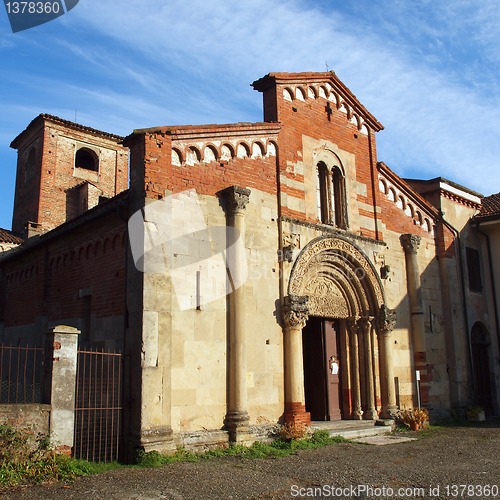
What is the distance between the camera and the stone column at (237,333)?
9812 mm

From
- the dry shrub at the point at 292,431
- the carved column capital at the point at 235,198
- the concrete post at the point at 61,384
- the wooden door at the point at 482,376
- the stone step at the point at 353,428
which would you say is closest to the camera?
the concrete post at the point at 61,384

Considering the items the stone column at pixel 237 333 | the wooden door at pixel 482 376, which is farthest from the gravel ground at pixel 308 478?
the wooden door at pixel 482 376

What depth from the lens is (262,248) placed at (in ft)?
36.9

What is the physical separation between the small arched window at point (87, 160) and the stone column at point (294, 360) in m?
20.4

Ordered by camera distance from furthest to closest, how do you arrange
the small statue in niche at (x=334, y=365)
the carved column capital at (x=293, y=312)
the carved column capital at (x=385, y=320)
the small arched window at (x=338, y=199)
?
the small arched window at (x=338, y=199), the carved column capital at (x=385, y=320), the small statue in niche at (x=334, y=365), the carved column capital at (x=293, y=312)

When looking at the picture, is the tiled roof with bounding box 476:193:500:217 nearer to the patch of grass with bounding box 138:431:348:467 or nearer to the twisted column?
the patch of grass with bounding box 138:431:348:467

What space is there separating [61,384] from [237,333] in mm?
3454

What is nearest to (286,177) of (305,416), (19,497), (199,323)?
(199,323)

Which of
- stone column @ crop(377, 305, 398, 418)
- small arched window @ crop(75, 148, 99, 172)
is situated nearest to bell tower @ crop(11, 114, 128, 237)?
small arched window @ crop(75, 148, 99, 172)

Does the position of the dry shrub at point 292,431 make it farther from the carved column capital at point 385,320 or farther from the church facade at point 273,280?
the carved column capital at point 385,320

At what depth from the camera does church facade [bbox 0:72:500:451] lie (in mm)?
9523

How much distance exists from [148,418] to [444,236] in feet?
37.4

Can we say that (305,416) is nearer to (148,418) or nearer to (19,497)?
(148,418)

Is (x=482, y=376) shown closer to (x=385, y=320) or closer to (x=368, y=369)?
(x=385, y=320)
